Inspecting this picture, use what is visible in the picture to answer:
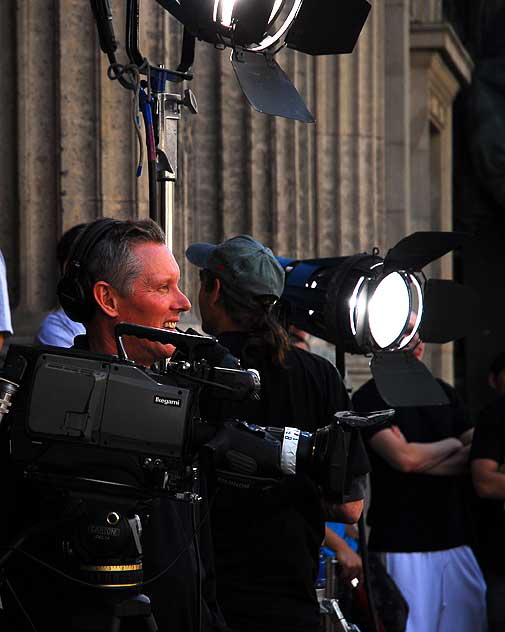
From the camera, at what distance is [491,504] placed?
234 inches

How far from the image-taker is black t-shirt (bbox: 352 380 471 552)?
5816 mm

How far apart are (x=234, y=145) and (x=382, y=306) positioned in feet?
11.7

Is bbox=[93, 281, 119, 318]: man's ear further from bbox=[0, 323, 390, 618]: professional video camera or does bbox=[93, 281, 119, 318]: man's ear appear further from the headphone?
bbox=[0, 323, 390, 618]: professional video camera

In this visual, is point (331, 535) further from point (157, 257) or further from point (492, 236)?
point (492, 236)

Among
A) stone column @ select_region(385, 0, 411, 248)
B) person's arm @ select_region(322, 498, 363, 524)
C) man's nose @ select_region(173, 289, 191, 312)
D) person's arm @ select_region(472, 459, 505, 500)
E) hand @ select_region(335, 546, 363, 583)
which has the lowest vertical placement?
hand @ select_region(335, 546, 363, 583)

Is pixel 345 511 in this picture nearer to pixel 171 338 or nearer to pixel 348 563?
pixel 171 338

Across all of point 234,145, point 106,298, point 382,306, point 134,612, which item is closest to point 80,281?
point 106,298

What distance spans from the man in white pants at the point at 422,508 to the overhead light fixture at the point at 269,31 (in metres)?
1.95

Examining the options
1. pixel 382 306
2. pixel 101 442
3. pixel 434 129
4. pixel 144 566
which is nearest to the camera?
pixel 101 442

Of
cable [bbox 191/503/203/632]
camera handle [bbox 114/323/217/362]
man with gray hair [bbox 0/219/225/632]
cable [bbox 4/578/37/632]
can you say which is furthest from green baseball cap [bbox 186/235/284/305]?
cable [bbox 4/578/37/632]

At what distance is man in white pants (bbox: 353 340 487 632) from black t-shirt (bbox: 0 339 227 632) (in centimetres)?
300

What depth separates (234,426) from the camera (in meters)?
2.46

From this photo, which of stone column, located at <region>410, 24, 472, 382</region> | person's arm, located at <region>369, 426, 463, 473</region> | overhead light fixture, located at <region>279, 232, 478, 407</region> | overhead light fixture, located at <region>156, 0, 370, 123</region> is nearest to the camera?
overhead light fixture, located at <region>156, 0, 370, 123</region>

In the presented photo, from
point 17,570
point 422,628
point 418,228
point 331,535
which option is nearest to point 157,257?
point 17,570
